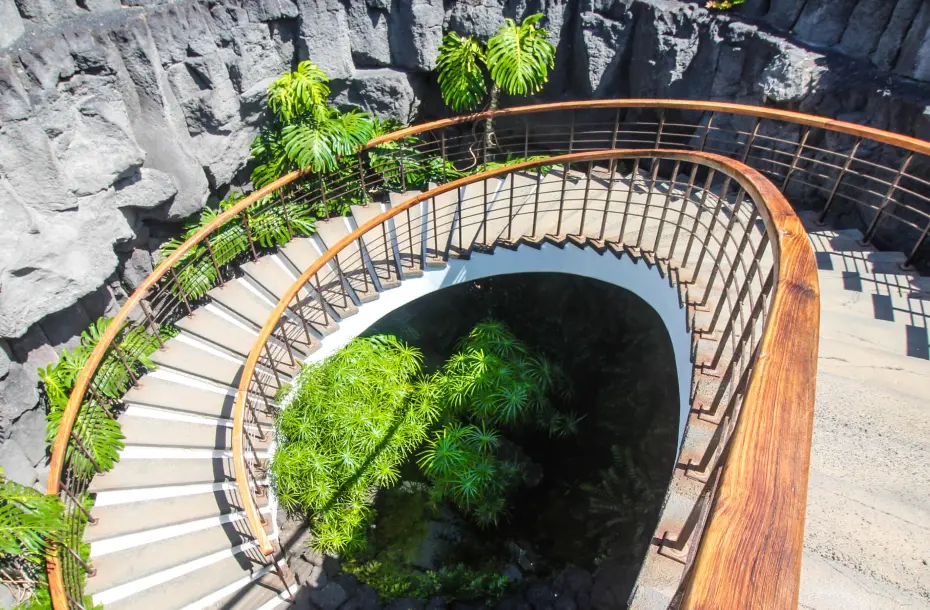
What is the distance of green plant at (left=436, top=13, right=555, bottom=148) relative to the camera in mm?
5758

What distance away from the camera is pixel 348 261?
5590 millimetres

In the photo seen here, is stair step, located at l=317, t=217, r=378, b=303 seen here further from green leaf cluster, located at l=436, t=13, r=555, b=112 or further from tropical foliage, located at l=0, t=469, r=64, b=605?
tropical foliage, located at l=0, t=469, r=64, b=605

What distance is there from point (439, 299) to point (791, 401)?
641 centimetres

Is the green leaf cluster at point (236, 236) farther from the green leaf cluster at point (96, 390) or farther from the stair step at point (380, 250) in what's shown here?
the green leaf cluster at point (96, 390)

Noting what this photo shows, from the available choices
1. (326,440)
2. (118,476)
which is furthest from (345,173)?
(118,476)

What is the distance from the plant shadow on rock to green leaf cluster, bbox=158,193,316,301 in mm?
1684

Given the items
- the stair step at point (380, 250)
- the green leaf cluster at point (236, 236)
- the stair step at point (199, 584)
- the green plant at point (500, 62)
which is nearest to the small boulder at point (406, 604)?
the stair step at point (199, 584)

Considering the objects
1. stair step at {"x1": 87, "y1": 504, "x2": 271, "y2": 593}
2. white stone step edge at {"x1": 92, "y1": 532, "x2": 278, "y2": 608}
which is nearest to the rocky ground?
stair step at {"x1": 87, "y1": 504, "x2": 271, "y2": 593}

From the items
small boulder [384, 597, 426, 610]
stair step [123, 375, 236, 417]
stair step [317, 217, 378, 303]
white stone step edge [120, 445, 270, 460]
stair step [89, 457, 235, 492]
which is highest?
stair step [317, 217, 378, 303]

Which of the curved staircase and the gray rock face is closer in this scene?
the curved staircase

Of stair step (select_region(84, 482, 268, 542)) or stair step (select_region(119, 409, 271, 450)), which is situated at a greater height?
stair step (select_region(119, 409, 271, 450))

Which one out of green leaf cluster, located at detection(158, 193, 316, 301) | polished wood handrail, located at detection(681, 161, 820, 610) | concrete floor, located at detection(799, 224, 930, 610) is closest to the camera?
polished wood handrail, located at detection(681, 161, 820, 610)

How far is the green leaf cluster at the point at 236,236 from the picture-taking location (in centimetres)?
592

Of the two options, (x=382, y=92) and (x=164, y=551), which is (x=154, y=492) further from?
(x=382, y=92)
